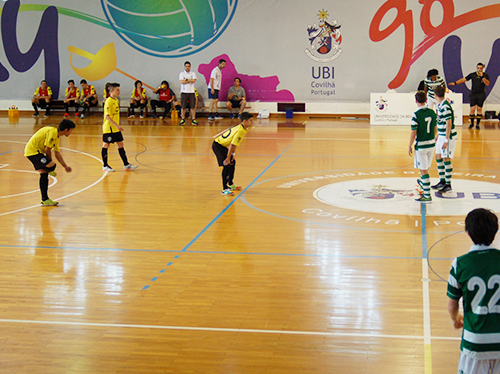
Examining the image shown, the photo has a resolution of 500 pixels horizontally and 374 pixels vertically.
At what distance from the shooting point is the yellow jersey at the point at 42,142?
339 inches

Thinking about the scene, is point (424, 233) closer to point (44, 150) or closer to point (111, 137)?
point (44, 150)

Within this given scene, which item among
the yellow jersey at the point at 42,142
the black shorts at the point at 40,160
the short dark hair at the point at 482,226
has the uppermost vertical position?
the yellow jersey at the point at 42,142

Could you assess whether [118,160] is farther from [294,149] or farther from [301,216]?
[301,216]

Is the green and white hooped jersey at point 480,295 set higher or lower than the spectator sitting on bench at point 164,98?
lower

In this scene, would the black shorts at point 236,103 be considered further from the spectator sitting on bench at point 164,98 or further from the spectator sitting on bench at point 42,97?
the spectator sitting on bench at point 42,97

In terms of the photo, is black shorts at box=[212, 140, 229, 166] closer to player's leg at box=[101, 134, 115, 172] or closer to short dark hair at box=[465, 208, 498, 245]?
player's leg at box=[101, 134, 115, 172]

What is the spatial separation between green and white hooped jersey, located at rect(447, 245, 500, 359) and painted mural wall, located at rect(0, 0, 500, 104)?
1940 cm

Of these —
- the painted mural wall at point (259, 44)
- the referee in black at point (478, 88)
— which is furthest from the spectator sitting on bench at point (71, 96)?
the referee in black at point (478, 88)


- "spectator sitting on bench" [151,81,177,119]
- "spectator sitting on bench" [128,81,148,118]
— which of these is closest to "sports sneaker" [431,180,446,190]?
"spectator sitting on bench" [151,81,177,119]

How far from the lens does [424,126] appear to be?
28.5ft

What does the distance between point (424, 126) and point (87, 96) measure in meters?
17.1

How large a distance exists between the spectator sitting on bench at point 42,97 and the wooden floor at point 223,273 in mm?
12399

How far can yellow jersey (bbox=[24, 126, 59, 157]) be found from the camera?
8.62 meters

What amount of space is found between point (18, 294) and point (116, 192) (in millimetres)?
4584
